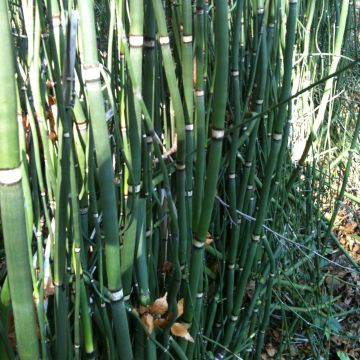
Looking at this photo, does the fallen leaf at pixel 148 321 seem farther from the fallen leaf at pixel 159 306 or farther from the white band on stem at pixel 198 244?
the white band on stem at pixel 198 244

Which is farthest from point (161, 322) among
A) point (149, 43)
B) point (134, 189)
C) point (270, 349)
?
point (270, 349)

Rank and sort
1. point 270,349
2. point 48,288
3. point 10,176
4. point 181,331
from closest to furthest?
point 10,176, point 48,288, point 181,331, point 270,349

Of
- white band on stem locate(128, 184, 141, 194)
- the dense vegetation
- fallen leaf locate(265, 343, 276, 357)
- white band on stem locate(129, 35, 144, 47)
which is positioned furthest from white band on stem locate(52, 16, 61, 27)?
fallen leaf locate(265, 343, 276, 357)

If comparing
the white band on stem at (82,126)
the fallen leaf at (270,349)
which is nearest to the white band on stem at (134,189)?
the white band on stem at (82,126)

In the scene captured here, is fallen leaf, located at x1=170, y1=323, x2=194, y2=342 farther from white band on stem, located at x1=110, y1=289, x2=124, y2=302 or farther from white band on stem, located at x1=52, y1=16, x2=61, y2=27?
white band on stem, located at x1=52, y1=16, x2=61, y2=27

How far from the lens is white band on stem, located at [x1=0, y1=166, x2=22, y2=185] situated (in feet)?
1.48

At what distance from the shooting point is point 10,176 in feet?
1.49

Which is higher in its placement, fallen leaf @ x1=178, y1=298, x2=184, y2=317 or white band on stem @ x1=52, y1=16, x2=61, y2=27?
white band on stem @ x1=52, y1=16, x2=61, y2=27

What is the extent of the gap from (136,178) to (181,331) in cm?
33

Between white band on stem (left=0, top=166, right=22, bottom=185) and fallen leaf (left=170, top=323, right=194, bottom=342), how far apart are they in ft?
1.92

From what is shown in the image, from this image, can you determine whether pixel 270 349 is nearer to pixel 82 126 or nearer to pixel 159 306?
pixel 159 306

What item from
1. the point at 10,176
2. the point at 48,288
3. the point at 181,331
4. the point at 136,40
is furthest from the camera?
the point at 181,331

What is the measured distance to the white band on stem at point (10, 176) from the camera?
450 mm

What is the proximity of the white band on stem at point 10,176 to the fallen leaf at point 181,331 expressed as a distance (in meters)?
0.58
